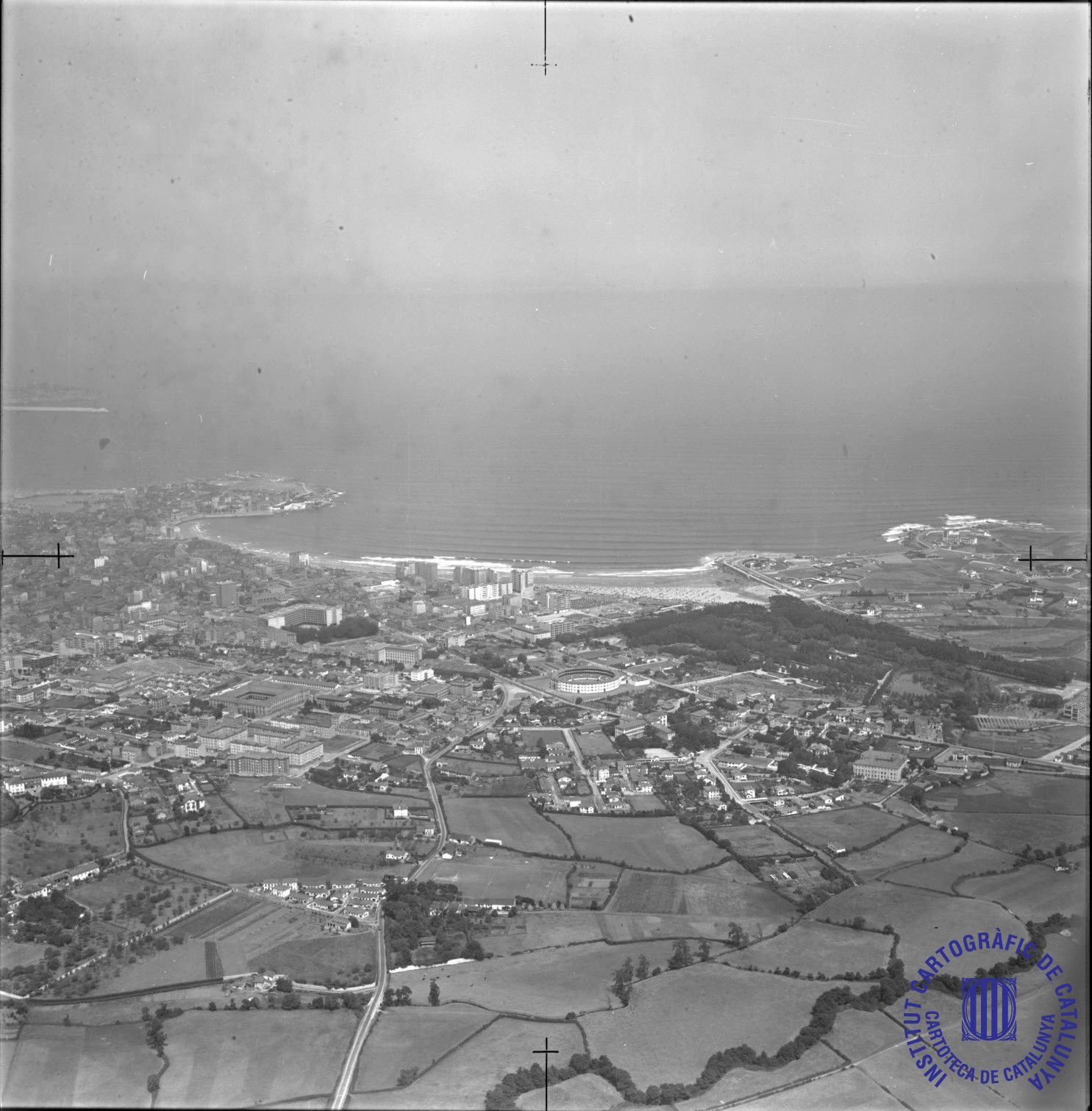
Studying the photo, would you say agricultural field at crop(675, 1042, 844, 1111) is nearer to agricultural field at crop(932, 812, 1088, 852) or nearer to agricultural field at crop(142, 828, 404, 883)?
agricultural field at crop(932, 812, 1088, 852)

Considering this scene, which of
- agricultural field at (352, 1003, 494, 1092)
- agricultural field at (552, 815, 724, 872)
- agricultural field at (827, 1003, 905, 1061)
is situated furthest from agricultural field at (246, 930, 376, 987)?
agricultural field at (827, 1003, 905, 1061)

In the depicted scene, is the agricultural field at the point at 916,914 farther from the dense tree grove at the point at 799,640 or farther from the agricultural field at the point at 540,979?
the dense tree grove at the point at 799,640

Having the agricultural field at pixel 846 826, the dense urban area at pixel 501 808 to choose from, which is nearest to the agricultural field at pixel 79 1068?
the dense urban area at pixel 501 808

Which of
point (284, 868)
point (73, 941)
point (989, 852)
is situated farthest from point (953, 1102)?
point (73, 941)

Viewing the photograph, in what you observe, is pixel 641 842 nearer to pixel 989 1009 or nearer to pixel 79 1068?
pixel 989 1009

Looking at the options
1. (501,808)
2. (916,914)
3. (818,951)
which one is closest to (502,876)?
(501,808)

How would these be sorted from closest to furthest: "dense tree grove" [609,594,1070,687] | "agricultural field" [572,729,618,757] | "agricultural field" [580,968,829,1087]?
"agricultural field" [580,968,829,1087] → "agricultural field" [572,729,618,757] → "dense tree grove" [609,594,1070,687]

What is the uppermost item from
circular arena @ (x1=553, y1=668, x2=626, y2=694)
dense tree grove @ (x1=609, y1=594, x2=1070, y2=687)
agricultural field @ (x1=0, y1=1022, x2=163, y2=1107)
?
dense tree grove @ (x1=609, y1=594, x2=1070, y2=687)
